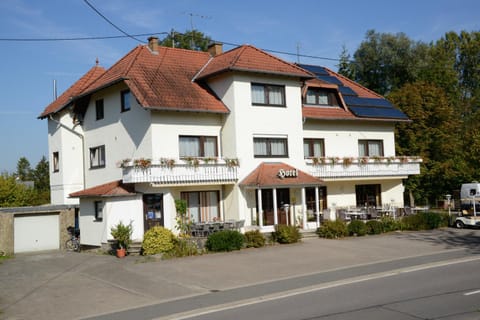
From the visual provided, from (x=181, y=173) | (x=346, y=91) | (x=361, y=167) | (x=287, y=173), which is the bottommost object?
(x=287, y=173)

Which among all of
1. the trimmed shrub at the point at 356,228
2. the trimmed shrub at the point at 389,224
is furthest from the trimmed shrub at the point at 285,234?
the trimmed shrub at the point at 389,224

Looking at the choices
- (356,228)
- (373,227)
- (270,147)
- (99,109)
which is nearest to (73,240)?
(99,109)

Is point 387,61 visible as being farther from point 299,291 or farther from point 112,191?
point 299,291

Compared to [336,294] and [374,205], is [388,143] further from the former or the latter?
[336,294]

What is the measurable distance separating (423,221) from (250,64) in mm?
12630

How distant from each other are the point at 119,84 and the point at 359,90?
1600cm

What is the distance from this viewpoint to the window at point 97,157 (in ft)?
97.1

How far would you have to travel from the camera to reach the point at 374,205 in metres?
33.7

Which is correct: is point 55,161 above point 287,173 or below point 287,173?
above

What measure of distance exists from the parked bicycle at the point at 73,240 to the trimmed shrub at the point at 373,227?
48.6ft

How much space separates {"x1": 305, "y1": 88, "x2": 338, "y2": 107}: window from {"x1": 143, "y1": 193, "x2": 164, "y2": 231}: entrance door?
10.8 meters

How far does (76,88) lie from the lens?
33625mm

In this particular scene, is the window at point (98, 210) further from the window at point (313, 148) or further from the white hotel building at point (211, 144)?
the window at point (313, 148)

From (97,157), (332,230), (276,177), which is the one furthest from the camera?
(97,157)
